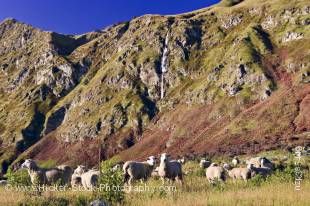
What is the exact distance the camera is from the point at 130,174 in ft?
115

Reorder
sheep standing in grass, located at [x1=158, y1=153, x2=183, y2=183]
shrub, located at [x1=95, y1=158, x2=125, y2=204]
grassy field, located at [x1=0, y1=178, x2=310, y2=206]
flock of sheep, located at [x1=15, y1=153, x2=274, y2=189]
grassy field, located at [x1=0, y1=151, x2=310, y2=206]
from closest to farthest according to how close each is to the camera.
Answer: grassy field, located at [x1=0, y1=178, x2=310, y2=206]
grassy field, located at [x1=0, y1=151, x2=310, y2=206]
shrub, located at [x1=95, y1=158, x2=125, y2=204]
sheep standing in grass, located at [x1=158, y1=153, x2=183, y2=183]
flock of sheep, located at [x1=15, y1=153, x2=274, y2=189]

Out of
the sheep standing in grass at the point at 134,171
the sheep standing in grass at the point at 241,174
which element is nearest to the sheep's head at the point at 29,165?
the sheep standing in grass at the point at 134,171

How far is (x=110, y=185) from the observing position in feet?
74.6

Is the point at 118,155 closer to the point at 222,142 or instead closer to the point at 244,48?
the point at 222,142

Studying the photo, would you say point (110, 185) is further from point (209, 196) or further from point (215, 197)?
point (215, 197)

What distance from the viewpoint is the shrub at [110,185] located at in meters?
22.3

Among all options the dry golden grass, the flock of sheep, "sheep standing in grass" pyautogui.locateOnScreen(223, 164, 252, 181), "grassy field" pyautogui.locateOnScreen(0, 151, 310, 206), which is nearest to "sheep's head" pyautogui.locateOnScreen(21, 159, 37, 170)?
the flock of sheep

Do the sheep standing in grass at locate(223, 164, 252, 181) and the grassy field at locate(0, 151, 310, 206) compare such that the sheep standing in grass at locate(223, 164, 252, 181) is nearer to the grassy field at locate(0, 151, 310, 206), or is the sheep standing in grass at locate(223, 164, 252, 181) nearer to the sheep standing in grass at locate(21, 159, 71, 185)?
the grassy field at locate(0, 151, 310, 206)

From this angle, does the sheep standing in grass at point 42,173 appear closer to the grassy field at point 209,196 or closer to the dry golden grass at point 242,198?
the grassy field at point 209,196

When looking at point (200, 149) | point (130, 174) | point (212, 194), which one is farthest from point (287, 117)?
point (212, 194)

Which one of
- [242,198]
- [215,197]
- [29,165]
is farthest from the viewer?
[29,165]

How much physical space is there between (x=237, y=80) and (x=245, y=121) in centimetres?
3075

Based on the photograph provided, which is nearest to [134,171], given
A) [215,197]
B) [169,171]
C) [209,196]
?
[169,171]

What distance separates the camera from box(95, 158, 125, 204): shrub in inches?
877
